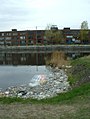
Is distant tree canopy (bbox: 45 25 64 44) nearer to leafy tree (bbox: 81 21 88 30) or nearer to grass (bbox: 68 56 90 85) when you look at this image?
leafy tree (bbox: 81 21 88 30)

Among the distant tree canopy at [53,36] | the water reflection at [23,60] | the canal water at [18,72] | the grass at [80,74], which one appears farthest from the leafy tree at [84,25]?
the grass at [80,74]

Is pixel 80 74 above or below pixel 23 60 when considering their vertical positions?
above

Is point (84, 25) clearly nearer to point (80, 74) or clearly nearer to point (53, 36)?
point (53, 36)

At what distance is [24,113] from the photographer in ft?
40.0

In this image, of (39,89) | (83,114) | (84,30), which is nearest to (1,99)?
(83,114)

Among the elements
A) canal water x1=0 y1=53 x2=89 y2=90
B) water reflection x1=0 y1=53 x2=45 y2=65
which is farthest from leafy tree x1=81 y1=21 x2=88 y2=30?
canal water x1=0 y1=53 x2=89 y2=90

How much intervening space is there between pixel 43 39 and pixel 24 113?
464ft

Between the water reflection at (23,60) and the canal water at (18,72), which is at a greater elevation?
the canal water at (18,72)

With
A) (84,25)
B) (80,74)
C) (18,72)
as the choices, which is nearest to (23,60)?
(18,72)

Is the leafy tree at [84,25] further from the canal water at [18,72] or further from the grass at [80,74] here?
the grass at [80,74]

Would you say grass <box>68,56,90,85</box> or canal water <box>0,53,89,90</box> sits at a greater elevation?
grass <box>68,56,90,85</box>

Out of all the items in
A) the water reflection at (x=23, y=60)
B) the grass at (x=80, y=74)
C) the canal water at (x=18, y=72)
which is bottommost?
the water reflection at (x=23, y=60)

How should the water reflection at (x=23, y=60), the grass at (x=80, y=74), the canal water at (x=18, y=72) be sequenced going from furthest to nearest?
the water reflection at (x=23, y=60) < the canal water at (x=18, y=72) < the grass at (x=80, y=74)

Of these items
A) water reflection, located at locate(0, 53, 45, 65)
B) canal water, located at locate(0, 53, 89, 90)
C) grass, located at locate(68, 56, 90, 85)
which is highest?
grass, located at locate(68, 56, 90, 85)
